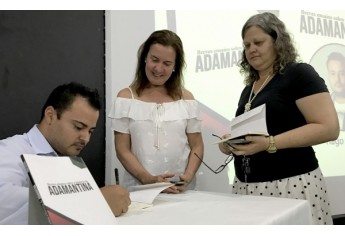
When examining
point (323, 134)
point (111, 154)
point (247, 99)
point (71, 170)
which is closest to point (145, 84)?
point (247, 99)

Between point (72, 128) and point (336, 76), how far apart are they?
6.72 ft

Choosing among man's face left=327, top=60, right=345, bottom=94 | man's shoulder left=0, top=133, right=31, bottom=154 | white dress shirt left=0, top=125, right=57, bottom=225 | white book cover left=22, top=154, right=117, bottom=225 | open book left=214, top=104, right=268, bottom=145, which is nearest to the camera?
white book cover left=22, top=154, right=117, bottom=225

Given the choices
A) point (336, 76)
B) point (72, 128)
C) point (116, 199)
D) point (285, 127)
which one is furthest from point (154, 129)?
point (336, 76)

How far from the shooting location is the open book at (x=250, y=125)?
46.3 inches

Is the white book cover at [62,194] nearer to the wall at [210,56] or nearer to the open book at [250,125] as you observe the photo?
the open book at [250,125]

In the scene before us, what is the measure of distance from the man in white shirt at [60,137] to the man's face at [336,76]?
74.1 inches

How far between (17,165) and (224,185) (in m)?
1.67

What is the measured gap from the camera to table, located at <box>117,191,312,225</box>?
854mm

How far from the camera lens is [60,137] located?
1252mm

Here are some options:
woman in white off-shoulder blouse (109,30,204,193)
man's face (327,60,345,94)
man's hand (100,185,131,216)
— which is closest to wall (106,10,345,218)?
man's face (327,60,345,94)

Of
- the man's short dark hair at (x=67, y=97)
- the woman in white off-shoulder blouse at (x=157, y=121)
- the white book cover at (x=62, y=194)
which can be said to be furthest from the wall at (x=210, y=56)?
the white book cover at (x=62, y=194)

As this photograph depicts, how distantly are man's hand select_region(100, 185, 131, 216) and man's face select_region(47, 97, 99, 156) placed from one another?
0.40m

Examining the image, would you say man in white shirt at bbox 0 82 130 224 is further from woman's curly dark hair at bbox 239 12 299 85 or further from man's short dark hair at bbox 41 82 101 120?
woman's curly dark hair at bbox 239 12 299 85

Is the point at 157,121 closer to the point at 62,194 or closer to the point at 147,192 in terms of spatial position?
the point at 147,192
